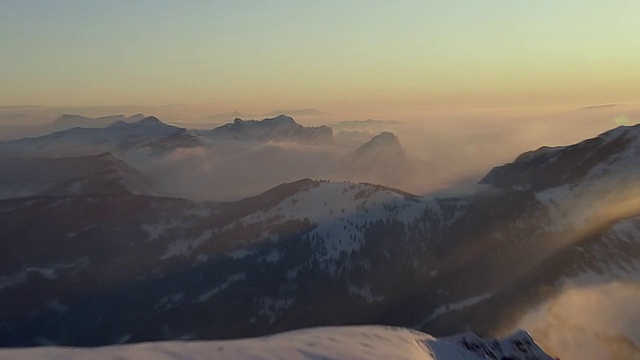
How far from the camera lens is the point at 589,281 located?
199 m

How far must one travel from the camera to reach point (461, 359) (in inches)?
2021

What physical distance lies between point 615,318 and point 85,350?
168 metres

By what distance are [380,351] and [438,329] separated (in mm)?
164660

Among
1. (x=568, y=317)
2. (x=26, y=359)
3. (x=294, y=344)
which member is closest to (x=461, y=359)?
(x=294, y=344)

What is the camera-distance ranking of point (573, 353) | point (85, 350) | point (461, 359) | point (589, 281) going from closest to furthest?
point (85, 350), point (461, 359), point (573, 353), point (589, 281)

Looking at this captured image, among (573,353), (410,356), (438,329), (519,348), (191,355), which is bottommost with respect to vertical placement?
(438,329)

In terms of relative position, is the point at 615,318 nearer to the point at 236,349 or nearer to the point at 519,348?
the point at 519,348

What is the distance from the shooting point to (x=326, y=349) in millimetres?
39812

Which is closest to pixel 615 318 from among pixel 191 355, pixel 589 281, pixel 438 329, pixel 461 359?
pixel 589 281

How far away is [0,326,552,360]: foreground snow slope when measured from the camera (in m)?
33.8

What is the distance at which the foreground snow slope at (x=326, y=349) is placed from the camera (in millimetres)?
33750

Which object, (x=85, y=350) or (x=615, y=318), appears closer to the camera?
(x=85, y=350)

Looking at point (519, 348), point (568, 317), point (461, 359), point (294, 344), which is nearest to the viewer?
point (294, 344)

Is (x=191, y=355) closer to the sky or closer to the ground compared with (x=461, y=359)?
closer to the sky
